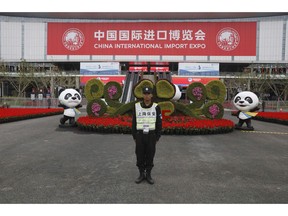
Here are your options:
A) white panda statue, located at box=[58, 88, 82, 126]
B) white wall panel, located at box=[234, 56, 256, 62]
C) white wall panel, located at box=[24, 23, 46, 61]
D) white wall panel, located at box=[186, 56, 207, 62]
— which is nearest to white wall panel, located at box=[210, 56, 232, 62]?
white wall panel, located at box=[234, 56, 256, 62]

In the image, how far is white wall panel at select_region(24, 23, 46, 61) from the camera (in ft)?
163

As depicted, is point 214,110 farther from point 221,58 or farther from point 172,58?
point 221,58

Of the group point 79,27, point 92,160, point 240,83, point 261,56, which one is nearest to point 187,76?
point 240,83

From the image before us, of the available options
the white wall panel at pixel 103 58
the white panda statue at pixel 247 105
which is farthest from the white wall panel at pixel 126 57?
the white panda statue at pixel 247 105

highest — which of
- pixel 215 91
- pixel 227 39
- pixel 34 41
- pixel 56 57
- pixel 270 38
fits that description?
pixel 270 38

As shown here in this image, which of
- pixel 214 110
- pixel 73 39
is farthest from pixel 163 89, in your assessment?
pixel 73 39

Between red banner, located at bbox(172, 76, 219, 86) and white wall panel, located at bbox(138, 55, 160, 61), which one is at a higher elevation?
white wall panel, located at bbox(138, 55, 160, 61)

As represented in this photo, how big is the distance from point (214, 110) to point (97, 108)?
533 cm

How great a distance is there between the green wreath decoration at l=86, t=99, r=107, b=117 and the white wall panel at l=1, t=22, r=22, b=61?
148ft

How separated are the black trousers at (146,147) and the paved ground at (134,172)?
15.7 inches

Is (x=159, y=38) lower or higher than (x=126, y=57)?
higher

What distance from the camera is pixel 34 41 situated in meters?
49.8

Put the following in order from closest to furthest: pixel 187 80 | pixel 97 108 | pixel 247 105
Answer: pixel 247 105 → pixel 97 108 → pixel 187 80

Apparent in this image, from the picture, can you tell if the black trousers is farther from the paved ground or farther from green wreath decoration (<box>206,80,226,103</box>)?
green wreath decoration (<box>206,80,226,103</box>)
